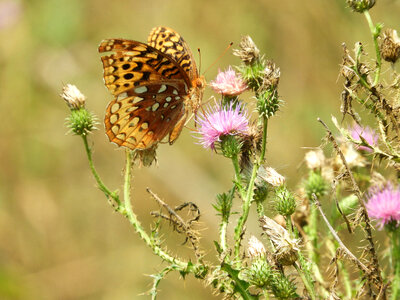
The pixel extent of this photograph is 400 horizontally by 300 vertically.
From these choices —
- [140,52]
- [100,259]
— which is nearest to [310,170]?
[140,52]

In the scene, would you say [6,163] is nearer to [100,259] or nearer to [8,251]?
[8,251]

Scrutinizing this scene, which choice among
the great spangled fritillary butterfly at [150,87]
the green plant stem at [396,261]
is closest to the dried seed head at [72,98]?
the great spangled fritillary butterfly at [150,87]

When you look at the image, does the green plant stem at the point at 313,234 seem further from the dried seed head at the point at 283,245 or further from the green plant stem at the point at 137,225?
the green plant stem at the point at 137,225

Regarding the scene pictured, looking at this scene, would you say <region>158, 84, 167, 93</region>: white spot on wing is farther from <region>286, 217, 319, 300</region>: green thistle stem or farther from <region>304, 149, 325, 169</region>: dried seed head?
<region>286, 217, 319, 300</region>: green thistle stem

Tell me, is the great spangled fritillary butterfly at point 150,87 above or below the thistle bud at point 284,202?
above

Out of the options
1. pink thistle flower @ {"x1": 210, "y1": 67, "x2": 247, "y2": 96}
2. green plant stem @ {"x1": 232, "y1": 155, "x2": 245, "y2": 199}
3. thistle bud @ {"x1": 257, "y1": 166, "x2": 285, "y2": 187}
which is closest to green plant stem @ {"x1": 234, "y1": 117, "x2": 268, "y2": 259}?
green plant stem @ {"x1": 232, "y1": 155, "x2": 245, "y2": 199}

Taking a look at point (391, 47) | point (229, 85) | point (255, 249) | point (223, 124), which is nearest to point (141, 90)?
point (229, 85)

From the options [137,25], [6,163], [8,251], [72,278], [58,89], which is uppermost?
[137,25]

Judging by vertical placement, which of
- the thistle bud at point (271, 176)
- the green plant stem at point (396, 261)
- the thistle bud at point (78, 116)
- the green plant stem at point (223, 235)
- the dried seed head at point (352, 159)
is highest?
the thistle bud at point (78, 116)
